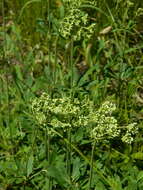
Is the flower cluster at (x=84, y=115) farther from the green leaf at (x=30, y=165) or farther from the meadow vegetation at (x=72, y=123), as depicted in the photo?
the green leaf at (x=30, y=165)

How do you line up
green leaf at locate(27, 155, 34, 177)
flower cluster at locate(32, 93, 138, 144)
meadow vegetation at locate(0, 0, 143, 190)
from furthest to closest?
green leaf at locate(27, 155, 34, 177)
meadow vegetation at locate(0, 0, 143, 190)
flower cluster at locate(32, 93, 138, 144)

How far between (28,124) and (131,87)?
0.68 m

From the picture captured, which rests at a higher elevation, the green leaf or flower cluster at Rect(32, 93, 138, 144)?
flower cluster at Rect(32, 93, 138, 144)

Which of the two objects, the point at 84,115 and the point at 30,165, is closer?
the point at 84,115

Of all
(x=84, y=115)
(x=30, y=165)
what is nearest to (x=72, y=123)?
(x=84, y=115)

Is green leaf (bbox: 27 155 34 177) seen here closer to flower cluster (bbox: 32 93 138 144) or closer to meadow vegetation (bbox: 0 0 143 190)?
meadow vegetation (bbox: 0 0 143 190)

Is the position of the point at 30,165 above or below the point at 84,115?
below

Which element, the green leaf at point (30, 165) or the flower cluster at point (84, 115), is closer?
the flower cluster at point (84, 115)

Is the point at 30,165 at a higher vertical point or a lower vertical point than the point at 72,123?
lower

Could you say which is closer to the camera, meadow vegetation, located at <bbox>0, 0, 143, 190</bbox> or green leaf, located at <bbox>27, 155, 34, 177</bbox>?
meadow vegetation, located at <bbox>0, 0, 143, 190</bbox>

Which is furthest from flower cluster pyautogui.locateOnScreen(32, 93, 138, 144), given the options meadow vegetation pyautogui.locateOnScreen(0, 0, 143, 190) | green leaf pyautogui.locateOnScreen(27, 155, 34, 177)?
green leaf pyautogui.locateOnScreen(27, 155, 34, 177)

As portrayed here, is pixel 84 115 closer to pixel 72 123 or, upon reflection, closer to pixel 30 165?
pixel 72 123

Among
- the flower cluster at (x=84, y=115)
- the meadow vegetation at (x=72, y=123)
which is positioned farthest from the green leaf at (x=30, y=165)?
the flower cluster at (x=84, y=115)

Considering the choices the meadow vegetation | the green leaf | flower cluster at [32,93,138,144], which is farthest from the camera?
the green leaf
